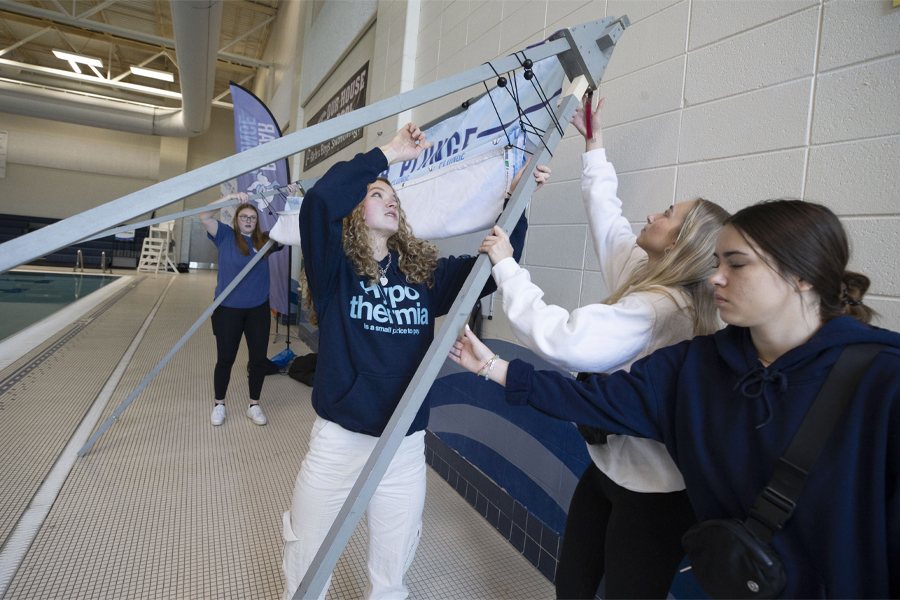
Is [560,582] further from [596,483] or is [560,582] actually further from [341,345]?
[341,345]

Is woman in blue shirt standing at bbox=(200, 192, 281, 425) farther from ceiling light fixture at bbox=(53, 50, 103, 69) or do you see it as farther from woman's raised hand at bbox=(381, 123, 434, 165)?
ceiling light fixture at bbox=(53, 50, 103, 69)

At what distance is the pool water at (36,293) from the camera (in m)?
5.17

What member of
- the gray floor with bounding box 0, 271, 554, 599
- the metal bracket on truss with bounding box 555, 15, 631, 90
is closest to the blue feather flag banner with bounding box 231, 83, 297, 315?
the gray floor with bounding box 0, 271, 554, 599

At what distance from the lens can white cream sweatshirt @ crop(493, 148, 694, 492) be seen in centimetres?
92

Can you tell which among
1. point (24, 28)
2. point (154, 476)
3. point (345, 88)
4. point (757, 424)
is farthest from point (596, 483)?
point (24, 28)

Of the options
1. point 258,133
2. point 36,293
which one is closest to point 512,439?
point 258,133

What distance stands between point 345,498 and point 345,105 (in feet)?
13.7

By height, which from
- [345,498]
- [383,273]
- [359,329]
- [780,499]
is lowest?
[345,498]

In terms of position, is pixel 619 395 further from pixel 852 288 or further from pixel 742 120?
pixel 742 120

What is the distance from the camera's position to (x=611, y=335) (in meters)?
0.93

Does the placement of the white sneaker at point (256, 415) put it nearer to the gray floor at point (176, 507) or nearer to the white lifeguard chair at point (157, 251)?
the gray floor at point (176, 507)

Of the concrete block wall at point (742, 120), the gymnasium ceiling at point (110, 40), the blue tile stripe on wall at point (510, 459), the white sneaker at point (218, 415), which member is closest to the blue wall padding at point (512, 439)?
the blue tile stripe on wall at point (510, 459)

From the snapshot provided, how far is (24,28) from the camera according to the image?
34.4 feet

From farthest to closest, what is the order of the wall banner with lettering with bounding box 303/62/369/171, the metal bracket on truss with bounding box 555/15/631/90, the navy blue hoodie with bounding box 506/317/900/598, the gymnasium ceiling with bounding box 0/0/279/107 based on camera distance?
the gymnasium ceiling with bounding box 0/0/279/107 < the wall banner with lettering with bounding box 303/62/369/171 < the metal bracket on truss with bounding box 555/15/631/90 < the navy blue hoodie with bounding box 506/317/900/598
